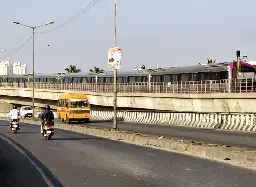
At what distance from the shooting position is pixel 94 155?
533 inches

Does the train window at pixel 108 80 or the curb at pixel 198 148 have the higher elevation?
the train window at pixel 108 80

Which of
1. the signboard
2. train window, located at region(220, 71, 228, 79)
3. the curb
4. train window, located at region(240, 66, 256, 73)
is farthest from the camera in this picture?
train window, located at region(220, 71, 228, 79)

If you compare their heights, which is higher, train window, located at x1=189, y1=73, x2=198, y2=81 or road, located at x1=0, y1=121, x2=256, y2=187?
train window, located at x1=189, y1=73, x2=198, y2=81

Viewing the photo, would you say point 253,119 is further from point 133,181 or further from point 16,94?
point 16,94

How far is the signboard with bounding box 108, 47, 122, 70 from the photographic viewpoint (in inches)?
867

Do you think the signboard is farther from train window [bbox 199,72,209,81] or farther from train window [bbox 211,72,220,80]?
train window [bbox 199,72,209,81]

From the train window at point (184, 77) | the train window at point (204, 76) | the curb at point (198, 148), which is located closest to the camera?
the curb at point (198, 148)

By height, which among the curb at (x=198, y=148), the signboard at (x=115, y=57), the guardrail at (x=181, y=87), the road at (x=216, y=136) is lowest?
the road at (x=216, y=136)

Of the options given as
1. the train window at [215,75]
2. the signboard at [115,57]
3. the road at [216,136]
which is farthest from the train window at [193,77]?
the signboard at [115,57]

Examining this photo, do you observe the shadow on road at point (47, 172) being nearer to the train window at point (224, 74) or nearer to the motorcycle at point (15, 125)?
the motorcycle at point (15, 125)

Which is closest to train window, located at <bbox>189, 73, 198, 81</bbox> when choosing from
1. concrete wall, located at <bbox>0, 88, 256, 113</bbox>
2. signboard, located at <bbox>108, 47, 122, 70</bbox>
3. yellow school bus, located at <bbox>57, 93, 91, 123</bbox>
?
concrete wall, located at <bbox>0, 88, 256, 113</bbox>

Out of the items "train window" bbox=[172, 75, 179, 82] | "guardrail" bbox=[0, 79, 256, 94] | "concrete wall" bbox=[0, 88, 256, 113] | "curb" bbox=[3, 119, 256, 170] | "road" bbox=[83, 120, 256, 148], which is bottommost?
"road" bbox=[83, 120, 256, 148]

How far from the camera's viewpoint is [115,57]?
2216 cm

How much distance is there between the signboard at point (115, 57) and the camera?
72.3ft
